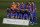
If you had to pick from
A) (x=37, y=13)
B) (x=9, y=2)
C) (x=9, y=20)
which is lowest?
(x=9, y=20)

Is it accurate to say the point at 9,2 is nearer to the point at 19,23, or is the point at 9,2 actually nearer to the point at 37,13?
the point at 19,23

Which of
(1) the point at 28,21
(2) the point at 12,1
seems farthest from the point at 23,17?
(2) the point at 12,1

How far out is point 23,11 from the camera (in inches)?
41.5

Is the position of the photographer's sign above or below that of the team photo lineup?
below

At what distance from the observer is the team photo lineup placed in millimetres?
1042

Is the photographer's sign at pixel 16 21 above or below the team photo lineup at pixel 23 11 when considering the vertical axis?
below

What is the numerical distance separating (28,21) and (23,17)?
4.0 inches

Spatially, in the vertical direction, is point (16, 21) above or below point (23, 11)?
below

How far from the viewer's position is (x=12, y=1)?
1.07 metres

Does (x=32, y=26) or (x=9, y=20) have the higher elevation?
(x=9, y=20)

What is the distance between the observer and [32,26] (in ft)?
3.44

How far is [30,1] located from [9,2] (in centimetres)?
34

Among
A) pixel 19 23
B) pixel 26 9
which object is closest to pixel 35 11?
pixel 26 9

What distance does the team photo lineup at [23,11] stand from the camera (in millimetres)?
1042
